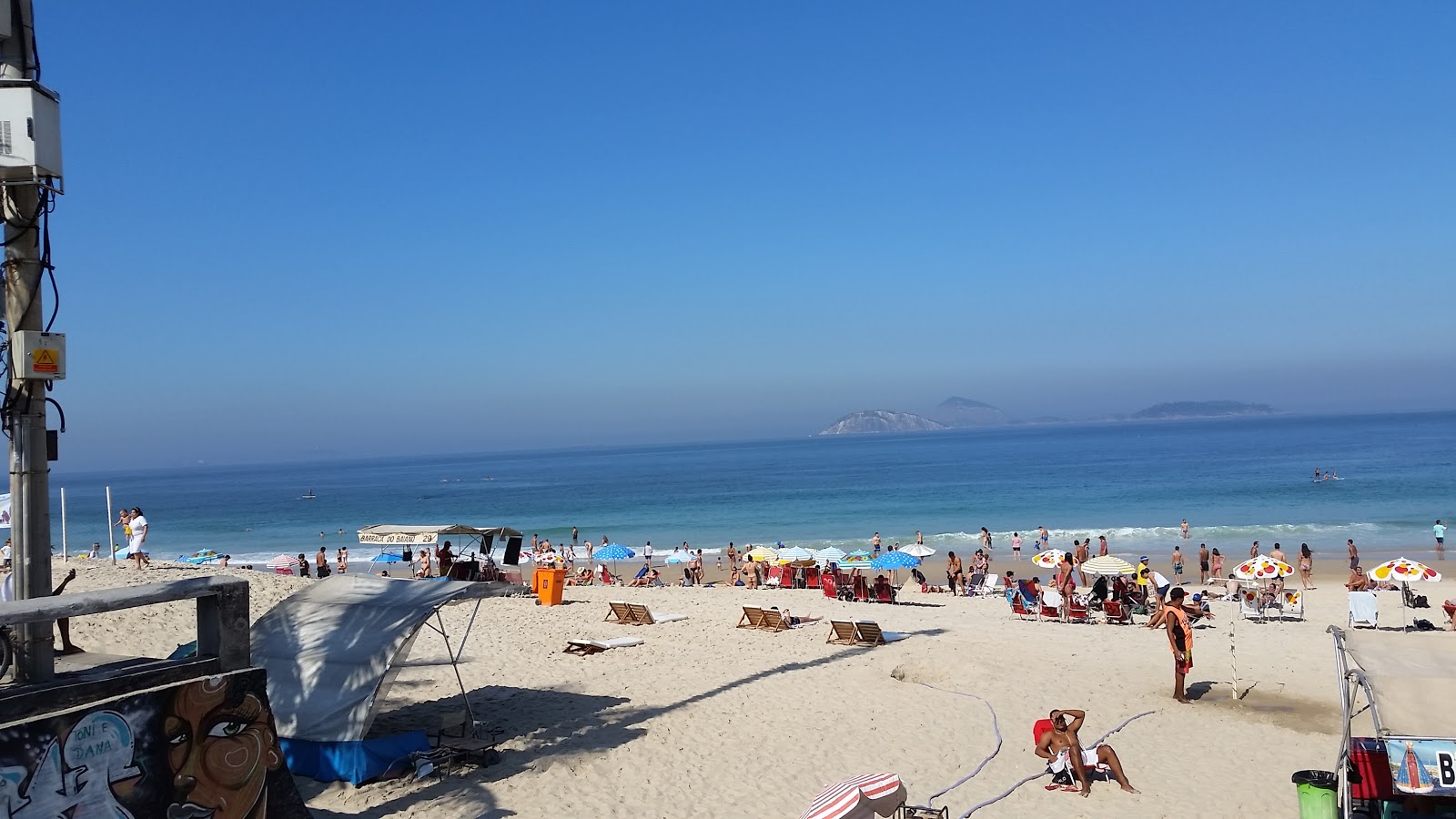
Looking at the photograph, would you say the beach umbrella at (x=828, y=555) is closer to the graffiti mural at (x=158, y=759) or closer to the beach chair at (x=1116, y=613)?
the beach chair at (x=1116, y=613)

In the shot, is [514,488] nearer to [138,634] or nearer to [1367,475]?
[1367,475]

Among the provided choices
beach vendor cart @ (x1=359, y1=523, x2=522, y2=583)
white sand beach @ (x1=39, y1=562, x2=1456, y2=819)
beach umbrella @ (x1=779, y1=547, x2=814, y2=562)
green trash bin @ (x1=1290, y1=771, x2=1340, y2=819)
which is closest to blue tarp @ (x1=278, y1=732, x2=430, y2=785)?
white sand beach @ (x1=39, y1=562, x2=1456, y2=819)

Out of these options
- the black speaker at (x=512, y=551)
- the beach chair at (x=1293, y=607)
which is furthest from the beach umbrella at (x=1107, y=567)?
the black speaker at (x=512, y=551)

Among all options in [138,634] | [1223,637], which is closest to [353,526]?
[138,634]

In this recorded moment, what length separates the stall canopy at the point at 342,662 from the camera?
8.80m

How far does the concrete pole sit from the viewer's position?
6.82 m

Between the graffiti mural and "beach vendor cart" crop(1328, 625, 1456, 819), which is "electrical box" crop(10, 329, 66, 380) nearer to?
the graffiti mural

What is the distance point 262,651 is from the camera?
9594 millimetres

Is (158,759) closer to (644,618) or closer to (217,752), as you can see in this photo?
(217,752)

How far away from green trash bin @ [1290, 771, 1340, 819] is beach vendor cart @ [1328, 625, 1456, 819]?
12 mm

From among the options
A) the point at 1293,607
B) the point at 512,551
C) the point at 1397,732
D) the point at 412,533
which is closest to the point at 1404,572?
the point at 1293,607

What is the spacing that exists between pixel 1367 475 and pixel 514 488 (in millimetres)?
75100

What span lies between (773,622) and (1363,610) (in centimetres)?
1071

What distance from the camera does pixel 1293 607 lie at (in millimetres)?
20062
